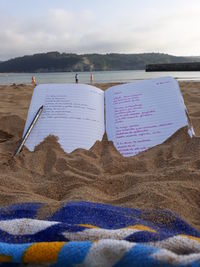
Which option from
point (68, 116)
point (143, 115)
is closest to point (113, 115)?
point (143, 115)

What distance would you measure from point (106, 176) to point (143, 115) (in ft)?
2.56

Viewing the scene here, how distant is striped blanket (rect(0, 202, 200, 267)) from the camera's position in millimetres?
627

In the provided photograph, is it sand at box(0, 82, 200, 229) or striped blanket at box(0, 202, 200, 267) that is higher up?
striped blanket at box(0, 202, 200, 267)

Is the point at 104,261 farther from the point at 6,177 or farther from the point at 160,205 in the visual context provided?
the point at 6,177

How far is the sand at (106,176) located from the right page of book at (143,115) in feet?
0.24

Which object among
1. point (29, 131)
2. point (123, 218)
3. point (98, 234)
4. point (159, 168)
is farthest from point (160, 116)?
point (98, 234)

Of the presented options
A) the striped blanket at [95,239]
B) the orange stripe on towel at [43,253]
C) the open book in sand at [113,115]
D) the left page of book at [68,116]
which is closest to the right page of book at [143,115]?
the open book in sand at [113,115]

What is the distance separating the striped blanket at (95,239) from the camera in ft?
2.06

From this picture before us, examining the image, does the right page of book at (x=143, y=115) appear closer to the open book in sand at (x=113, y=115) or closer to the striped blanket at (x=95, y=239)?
the open book in sand at (x=113, y=115)

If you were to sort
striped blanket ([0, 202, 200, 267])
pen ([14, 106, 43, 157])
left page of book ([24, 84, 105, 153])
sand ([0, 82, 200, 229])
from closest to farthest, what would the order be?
striped blanket ([0, 202, 200, 267]), sand ([0, 82, 200, 229]), pen ([14, 106, 43, 157]), left page of book ([24, 84, 105, 153])

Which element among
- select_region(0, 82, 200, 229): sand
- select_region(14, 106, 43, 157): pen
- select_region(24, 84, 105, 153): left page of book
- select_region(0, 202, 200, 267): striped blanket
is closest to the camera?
select_region(0, 202, 200, 267): striped blanket

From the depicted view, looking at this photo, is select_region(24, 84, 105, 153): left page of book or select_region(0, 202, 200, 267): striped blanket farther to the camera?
A: select_region(24, 84, 105, 153): left page of book

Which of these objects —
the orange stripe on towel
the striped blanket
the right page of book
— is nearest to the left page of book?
the right page of book

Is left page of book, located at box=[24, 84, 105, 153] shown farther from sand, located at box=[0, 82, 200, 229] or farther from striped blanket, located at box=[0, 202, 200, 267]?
striped blanket, located at box=[0, 202, 200, 267]
